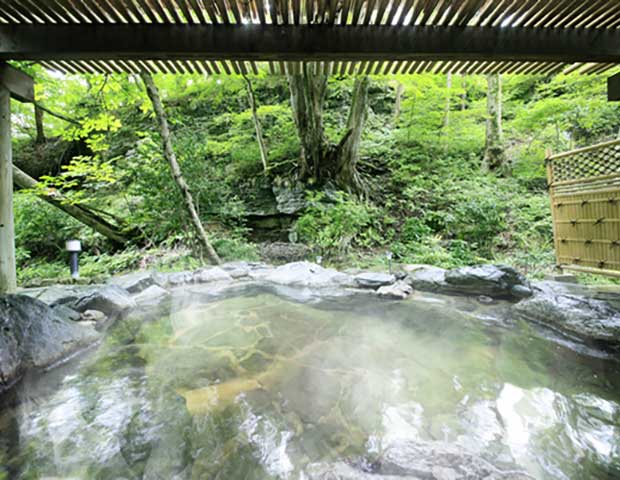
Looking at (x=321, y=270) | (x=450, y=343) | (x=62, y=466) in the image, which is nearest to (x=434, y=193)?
(x=321, y=270)

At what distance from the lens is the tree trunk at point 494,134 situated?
985 centimetres

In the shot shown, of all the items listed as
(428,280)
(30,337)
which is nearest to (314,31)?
(30,337)

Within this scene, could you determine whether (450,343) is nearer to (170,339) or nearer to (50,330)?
(170,339)

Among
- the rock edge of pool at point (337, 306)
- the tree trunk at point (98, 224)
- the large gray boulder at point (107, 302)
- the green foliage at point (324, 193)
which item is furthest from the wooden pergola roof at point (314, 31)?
the tree trunk at point (98, 224)

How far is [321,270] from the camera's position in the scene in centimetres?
591

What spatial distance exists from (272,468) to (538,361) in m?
2.55

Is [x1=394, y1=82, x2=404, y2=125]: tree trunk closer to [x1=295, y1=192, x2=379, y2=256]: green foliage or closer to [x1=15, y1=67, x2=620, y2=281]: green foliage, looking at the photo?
[x1=15, y1=67, x2=620, y2=281]: green foliage

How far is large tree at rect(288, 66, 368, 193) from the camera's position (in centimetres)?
832

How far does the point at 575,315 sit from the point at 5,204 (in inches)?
237

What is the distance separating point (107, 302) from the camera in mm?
4176

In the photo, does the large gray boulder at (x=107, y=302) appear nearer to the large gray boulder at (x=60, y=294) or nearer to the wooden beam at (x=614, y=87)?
the large gray boulder at (x=60, y=294)

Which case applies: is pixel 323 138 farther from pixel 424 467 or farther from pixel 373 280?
pixel 424 467

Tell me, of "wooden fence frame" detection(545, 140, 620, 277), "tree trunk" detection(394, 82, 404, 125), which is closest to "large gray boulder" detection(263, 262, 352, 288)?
"wooden fence frame" detection(545, 140, 620, 277)

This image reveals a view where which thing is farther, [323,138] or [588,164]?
[323,138]
